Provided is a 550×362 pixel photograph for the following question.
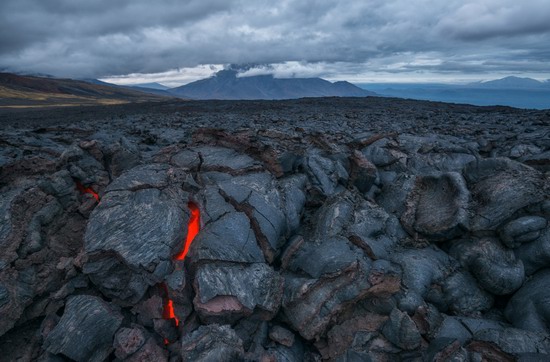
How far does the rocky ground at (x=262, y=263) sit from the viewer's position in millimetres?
10258

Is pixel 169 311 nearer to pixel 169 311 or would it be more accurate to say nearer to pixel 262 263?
pixel 169 311

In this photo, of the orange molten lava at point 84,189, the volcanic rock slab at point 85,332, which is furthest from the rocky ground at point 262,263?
the orange molten lava at point 84,189

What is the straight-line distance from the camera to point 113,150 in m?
16.3

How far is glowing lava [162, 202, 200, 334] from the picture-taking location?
36.0 ft

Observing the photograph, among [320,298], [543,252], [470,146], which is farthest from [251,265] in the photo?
[470,146]

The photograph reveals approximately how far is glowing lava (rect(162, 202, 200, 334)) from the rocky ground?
85 mm

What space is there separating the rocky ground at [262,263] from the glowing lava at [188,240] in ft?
0.28

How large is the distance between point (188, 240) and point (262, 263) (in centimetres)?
307

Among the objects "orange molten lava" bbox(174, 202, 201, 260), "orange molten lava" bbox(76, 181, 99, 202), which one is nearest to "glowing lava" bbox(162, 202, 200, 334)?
"orange molten lava" bbox(174, 202, 201, 260)

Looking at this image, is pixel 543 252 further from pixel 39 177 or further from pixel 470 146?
pixel 39 177

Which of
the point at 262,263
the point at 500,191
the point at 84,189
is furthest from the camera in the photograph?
the point at 84,189

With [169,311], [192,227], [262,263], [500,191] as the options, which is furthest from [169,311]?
[500,191]

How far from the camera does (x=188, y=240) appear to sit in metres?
12.6

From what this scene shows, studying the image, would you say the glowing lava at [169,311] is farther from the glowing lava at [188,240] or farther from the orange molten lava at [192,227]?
the orange molten lava at [192,227]
